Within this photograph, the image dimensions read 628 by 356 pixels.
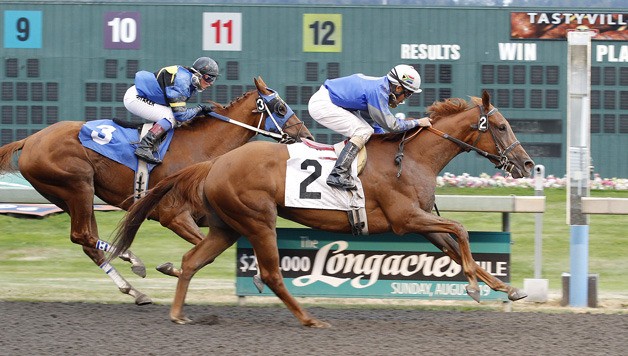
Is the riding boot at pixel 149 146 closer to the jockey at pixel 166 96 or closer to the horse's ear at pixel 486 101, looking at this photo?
the jockey at pixel 166 96

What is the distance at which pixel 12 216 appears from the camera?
13.6 meters

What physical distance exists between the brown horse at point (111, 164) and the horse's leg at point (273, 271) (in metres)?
1.02

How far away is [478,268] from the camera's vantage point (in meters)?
7.66

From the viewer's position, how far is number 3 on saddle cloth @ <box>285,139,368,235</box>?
7.49 metres

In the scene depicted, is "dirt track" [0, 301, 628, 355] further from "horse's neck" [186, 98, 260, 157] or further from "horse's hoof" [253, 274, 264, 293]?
"horse's neck" [186, 98, 260, 157]

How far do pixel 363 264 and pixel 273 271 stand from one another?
1.11m

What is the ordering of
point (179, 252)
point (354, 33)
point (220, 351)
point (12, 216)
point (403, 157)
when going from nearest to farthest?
1. point (220, 351)
2. point (403, 157)
3. point (179, 252)
4. point (12, 216)
5. point (354, 33)

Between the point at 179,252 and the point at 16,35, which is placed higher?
the point at 16,35

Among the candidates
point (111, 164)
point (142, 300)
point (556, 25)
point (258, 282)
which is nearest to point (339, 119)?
point (258, 282)

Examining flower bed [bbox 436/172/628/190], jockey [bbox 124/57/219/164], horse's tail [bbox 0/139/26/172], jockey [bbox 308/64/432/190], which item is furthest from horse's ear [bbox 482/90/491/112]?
flower bed [bbox 436/172/628/190]

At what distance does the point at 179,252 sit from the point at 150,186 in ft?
11.4

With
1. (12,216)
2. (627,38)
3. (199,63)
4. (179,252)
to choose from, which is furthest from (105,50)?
(627,38)

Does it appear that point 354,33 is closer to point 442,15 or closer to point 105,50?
point 442,15

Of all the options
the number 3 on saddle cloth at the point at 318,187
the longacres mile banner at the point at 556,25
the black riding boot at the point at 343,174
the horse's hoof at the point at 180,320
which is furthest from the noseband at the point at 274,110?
the longacres mile banner at the point at 556,25
